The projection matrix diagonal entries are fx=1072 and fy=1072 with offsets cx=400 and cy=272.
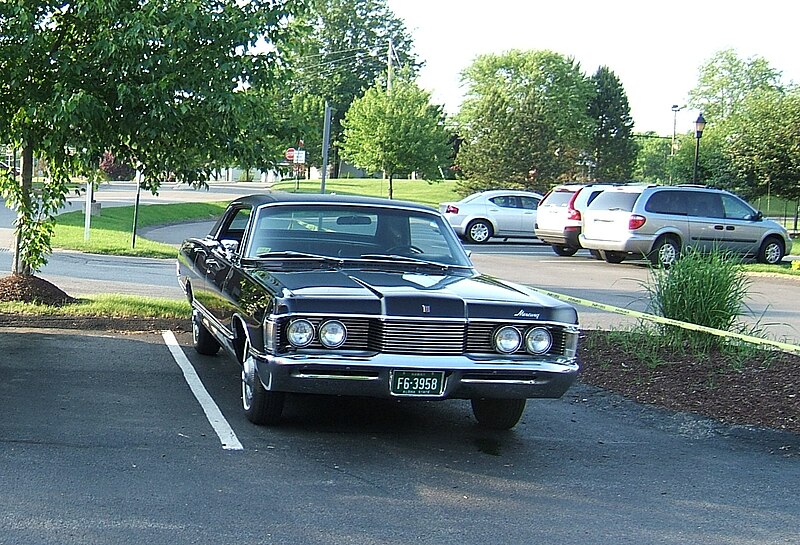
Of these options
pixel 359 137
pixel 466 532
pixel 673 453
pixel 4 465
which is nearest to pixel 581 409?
pixel 673 453

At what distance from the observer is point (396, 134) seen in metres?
52.0

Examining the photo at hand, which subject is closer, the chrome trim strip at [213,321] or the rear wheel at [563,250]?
the chrome trim strip at [213,321]

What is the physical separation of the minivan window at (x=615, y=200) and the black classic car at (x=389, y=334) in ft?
52.9

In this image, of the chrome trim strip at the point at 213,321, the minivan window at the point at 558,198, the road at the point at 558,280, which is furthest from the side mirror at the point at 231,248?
the minivan window at the point at 558,198

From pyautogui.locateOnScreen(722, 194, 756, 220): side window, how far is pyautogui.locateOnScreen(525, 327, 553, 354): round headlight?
1865 cm

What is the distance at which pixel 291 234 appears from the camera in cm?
802

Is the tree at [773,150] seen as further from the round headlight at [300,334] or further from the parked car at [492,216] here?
the round headlight at [300,334]

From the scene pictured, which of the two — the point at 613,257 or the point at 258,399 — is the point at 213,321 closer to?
the point at 258,399

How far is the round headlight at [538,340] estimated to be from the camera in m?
6.69

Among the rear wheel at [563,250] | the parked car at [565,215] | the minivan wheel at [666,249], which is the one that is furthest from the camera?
the rear wheel at [563,250]

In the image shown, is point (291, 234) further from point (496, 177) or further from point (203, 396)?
point (496, 177)

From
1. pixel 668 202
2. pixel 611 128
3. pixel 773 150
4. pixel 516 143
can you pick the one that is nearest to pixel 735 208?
pixel 668 202

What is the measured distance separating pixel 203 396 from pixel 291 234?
→ 139cm

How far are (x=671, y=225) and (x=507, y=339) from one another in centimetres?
1739
